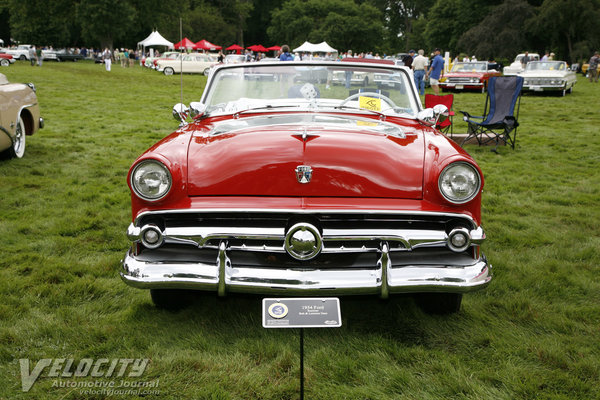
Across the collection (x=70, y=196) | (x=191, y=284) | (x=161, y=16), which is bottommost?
(x=70, y=196)

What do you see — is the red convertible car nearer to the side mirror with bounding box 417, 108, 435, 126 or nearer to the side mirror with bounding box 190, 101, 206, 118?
the side mirror with bounding box 417, 108, 435, 126

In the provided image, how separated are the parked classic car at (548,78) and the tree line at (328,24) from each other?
23.5 m

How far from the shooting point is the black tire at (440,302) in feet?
10.7

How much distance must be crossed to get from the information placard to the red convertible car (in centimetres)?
37

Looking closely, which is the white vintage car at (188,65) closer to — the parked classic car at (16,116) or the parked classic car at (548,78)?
the parked classic car at (548,78)

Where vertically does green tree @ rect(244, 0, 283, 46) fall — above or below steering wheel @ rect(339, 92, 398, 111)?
above

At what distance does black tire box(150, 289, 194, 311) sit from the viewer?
330 cm

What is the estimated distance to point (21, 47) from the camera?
48469mm

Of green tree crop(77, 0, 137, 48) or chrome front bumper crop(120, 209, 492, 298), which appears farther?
green tree crop(77, 0, 137, 48)

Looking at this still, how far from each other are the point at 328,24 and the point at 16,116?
208 feet

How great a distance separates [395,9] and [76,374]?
310 feet

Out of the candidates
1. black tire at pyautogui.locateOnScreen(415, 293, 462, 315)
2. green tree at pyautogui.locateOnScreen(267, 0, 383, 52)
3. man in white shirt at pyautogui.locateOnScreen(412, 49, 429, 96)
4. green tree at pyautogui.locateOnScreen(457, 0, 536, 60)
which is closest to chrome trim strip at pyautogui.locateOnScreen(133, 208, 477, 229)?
black tire at pyautogui.locateOnScreen(415, 293, 462, 315)

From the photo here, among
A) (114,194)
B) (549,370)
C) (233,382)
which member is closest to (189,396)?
(233,382)

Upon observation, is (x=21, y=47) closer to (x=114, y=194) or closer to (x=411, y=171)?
(x=114, y=194)
